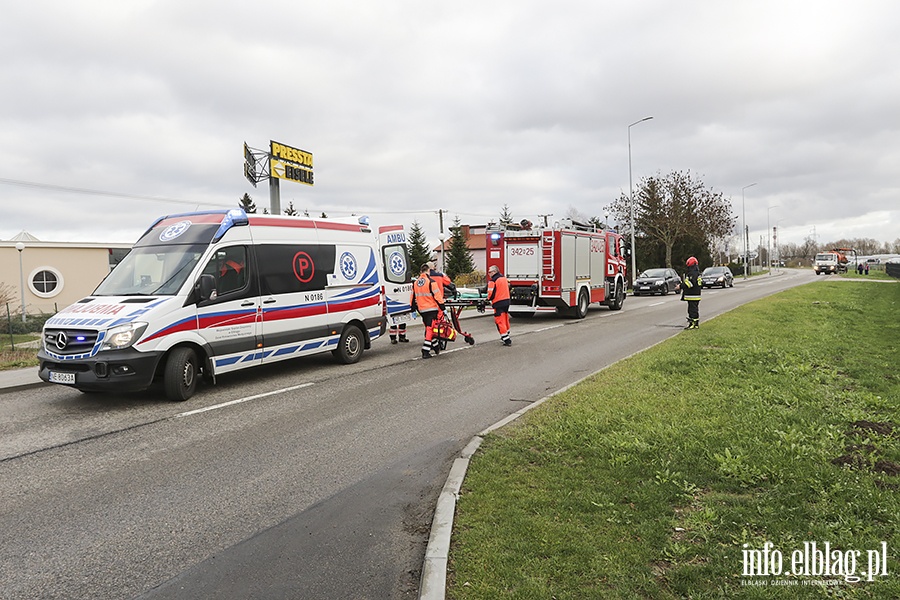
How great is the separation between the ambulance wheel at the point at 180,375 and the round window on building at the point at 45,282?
3386 cm

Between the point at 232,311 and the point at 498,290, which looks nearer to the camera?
the point at 232,311

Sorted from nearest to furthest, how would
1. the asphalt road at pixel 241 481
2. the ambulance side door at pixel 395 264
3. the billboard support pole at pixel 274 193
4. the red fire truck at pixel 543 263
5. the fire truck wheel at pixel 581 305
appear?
the asphalt road at pixel 241 481
the ambulance side door at pixel 395 264
the red fire truck at pixel 543 263
the fire truck wheel at pixel 581 305
the billboard support pole at pixel 274 193

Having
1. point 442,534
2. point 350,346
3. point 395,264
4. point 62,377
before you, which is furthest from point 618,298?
point 442,534

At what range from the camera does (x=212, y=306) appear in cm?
841

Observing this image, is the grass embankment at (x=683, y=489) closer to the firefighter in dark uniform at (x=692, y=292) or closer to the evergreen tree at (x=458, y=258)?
the firefighter in dark uniform at (x=692, y=292)

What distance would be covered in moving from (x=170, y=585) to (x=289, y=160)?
103 ft

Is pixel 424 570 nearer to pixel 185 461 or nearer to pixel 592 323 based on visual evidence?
pixel 185 461

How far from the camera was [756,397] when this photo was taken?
6867 mm

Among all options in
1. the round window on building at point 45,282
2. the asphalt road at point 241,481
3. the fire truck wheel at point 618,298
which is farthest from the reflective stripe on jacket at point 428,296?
the round window on building at point 45,282

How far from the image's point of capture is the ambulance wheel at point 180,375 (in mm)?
7836

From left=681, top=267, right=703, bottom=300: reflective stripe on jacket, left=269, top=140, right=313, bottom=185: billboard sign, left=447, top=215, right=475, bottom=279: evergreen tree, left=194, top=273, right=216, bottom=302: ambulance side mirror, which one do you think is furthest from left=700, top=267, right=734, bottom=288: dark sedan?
left=194, top=273, right=216, bottom=302: ambulance side mirror

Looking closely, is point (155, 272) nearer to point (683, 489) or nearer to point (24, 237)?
point (683, 489)

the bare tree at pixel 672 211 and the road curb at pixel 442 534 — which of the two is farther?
the bare tree at pixel 672 211

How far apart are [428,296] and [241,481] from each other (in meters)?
7.62
